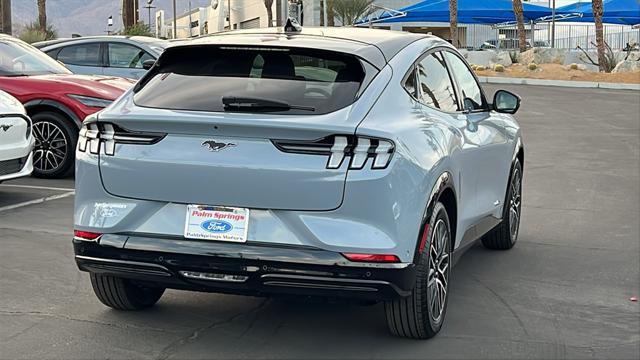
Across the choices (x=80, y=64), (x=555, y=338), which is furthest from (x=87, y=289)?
(x=80, y=64)

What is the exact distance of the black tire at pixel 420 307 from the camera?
4.79m

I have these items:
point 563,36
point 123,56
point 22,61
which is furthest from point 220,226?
point 563,36

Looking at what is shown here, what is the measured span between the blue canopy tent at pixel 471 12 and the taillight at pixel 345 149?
4203cm

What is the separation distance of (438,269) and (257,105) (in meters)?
1.38

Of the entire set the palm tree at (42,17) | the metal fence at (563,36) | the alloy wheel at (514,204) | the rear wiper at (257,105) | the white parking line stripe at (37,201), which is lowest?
the white parking line stripe at (37,201)

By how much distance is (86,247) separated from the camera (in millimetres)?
Result: 4777

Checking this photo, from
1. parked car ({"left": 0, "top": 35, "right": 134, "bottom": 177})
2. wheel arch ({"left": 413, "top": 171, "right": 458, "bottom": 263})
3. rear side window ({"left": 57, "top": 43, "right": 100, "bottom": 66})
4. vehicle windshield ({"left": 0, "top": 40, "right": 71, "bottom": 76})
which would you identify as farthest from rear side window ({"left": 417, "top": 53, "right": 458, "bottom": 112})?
rear side window ({"left": 57, "top": 43, "right": 100, "bottom": 66})

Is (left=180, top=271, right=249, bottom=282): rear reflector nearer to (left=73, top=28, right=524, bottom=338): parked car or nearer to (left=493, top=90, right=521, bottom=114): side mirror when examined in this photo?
(left=73, top=28, right=524, bottom=338): parked car

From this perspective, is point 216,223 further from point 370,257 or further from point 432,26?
point 432,26

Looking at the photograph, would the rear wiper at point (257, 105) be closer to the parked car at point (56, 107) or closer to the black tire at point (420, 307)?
the black tire at point (420, 307)

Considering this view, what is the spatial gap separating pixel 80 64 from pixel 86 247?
11292mm

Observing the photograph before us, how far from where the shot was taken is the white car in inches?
345

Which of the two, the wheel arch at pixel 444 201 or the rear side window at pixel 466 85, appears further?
the rear side window at pixel 466 85

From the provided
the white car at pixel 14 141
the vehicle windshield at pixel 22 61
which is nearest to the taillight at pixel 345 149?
the white car at pixel 14 141
